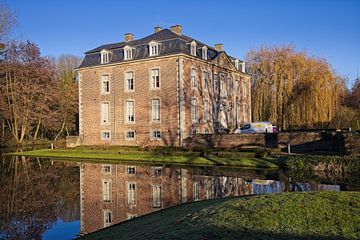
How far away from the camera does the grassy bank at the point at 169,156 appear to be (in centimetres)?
1881

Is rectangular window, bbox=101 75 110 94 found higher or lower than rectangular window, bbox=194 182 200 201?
higher

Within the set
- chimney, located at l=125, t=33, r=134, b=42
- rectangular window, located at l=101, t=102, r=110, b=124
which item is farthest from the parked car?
chimney, located at l=125, t=33, r=134, b=42

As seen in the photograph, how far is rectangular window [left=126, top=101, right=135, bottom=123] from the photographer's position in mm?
30448

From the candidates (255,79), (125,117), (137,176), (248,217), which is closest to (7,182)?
(137,176)

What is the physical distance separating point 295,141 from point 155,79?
1263 cm

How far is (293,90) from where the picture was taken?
101ft

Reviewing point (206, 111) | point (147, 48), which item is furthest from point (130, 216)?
point (147, 48)

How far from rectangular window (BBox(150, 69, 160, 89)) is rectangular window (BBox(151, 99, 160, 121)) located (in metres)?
1.25

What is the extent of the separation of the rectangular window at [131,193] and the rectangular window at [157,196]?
0.62 meters

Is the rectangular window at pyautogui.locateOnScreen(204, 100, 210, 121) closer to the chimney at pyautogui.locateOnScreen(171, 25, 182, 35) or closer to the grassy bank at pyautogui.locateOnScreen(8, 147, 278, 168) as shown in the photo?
the chimney at pyautogui.locateOnScreen(171, 25, 182, 35)

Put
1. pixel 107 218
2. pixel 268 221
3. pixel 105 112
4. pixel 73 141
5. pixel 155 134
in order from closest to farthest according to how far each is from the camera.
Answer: pixel 268 221 < pixel 107 218 < pixel 155 134 < pixel 105 112 < pixel 73 141

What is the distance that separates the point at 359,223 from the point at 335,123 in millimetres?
29769

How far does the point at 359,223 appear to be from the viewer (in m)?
4.86

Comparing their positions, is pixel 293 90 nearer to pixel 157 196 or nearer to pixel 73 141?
pixel 73 141
